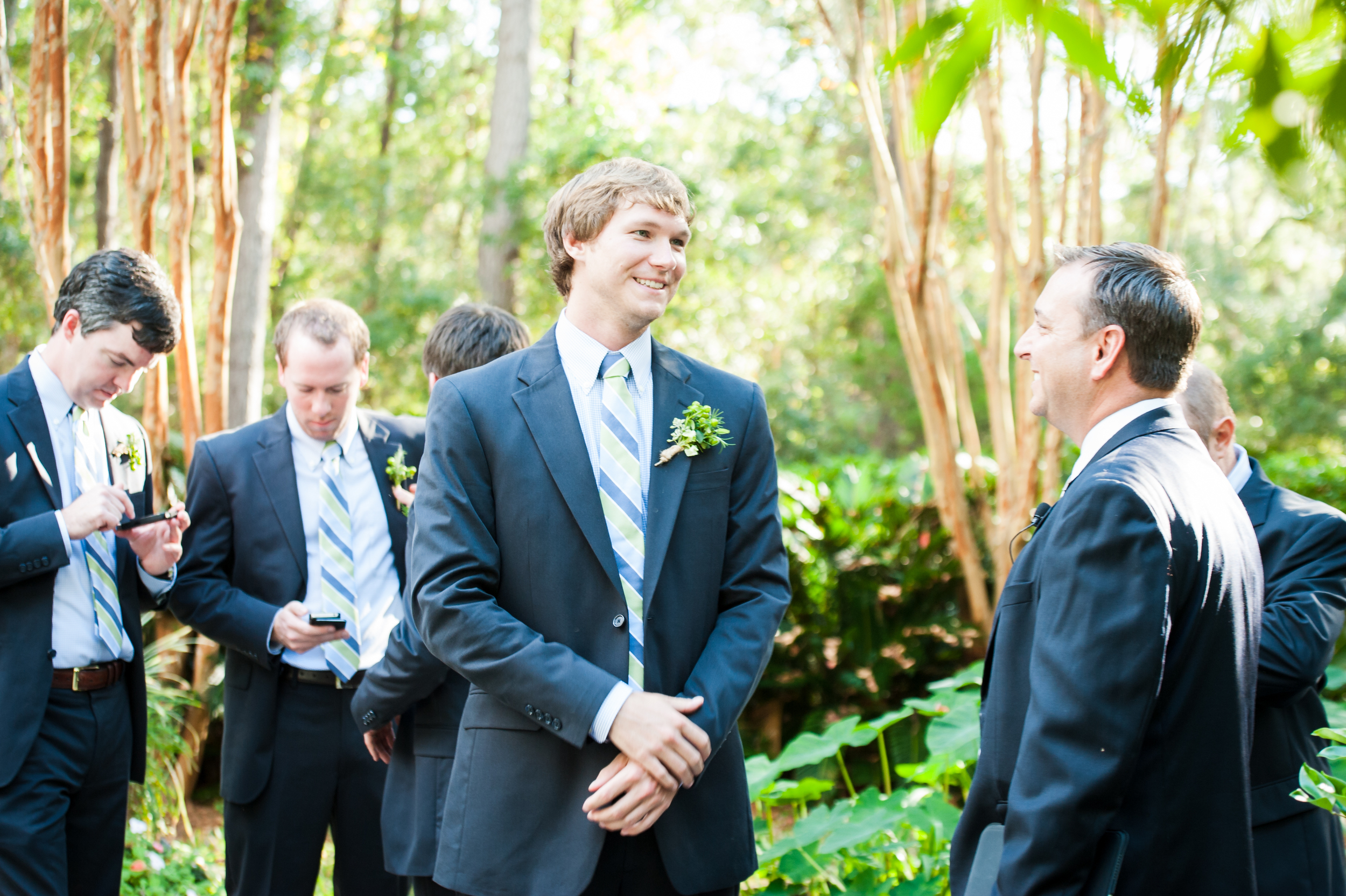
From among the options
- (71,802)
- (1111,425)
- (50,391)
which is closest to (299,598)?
(71,802)

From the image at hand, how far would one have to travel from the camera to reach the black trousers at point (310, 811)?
3.06 m

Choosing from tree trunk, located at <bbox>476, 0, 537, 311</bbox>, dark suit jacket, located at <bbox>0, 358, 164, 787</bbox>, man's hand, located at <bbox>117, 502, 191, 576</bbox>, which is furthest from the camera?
tree trunk, located at <bbox>476, 0, 537, 311</bbox>

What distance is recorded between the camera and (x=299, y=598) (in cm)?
321

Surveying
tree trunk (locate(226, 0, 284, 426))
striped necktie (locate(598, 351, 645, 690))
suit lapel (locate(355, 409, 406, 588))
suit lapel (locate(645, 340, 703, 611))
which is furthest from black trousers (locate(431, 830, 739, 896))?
tree trunk (locate(226, 0, 284, 426))

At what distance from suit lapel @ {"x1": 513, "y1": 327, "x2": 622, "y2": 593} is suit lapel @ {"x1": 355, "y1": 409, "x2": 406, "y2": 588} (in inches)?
48.9

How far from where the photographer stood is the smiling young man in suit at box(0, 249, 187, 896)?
267 cm

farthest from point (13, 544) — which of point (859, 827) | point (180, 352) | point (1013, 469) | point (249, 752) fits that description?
point (1013, 469)

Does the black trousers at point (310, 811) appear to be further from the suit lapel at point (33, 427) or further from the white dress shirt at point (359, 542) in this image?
the suit lapel at point (33, 427)

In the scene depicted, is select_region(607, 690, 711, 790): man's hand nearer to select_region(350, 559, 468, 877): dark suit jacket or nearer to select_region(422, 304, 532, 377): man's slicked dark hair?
select_region(350, 559, 468, 877): dark suit jacket

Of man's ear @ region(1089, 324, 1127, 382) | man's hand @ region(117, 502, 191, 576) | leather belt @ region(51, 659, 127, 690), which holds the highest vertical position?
man's ear @ region(1089, 324, 1127, 382)

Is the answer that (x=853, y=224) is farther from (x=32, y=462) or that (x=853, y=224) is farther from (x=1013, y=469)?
(x=32, y=462)

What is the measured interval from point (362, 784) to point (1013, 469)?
3466 millimetres

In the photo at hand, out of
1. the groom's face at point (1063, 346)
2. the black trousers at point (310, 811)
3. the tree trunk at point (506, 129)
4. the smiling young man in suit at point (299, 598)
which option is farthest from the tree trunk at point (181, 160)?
the tree trunk at point (506, 129)

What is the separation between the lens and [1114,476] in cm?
168
